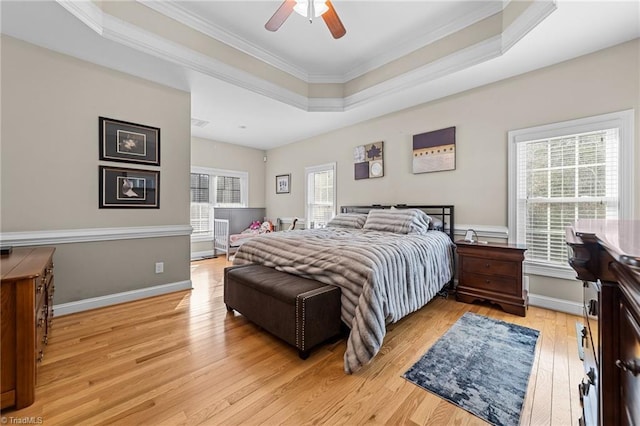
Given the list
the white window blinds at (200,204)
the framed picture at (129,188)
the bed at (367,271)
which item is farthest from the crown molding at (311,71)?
the white window blinds at (200,204)

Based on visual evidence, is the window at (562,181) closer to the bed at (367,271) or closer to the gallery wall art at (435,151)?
the gallery wall art at (435,151)

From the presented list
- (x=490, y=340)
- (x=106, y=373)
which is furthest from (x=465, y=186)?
(x=106, y=373)

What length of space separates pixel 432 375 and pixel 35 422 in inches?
88.1

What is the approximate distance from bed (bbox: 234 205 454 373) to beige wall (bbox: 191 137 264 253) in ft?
11.5

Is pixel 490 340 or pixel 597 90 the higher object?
pixel 597 90

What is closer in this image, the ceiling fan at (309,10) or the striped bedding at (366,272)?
the striped bedding at (366,272)

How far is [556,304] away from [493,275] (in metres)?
0.70

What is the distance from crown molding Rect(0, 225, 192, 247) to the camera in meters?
2.44

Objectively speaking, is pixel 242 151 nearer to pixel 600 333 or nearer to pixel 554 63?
pixel 554 63

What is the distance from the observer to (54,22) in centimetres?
224

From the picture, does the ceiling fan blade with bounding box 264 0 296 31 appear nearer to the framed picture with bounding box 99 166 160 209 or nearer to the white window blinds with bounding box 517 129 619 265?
the framed picture with bounding box 99 166 160 209

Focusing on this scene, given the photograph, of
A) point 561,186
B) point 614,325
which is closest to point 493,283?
point 561,186

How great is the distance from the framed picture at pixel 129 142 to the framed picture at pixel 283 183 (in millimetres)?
3168

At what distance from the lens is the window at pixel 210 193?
573 centimetres
